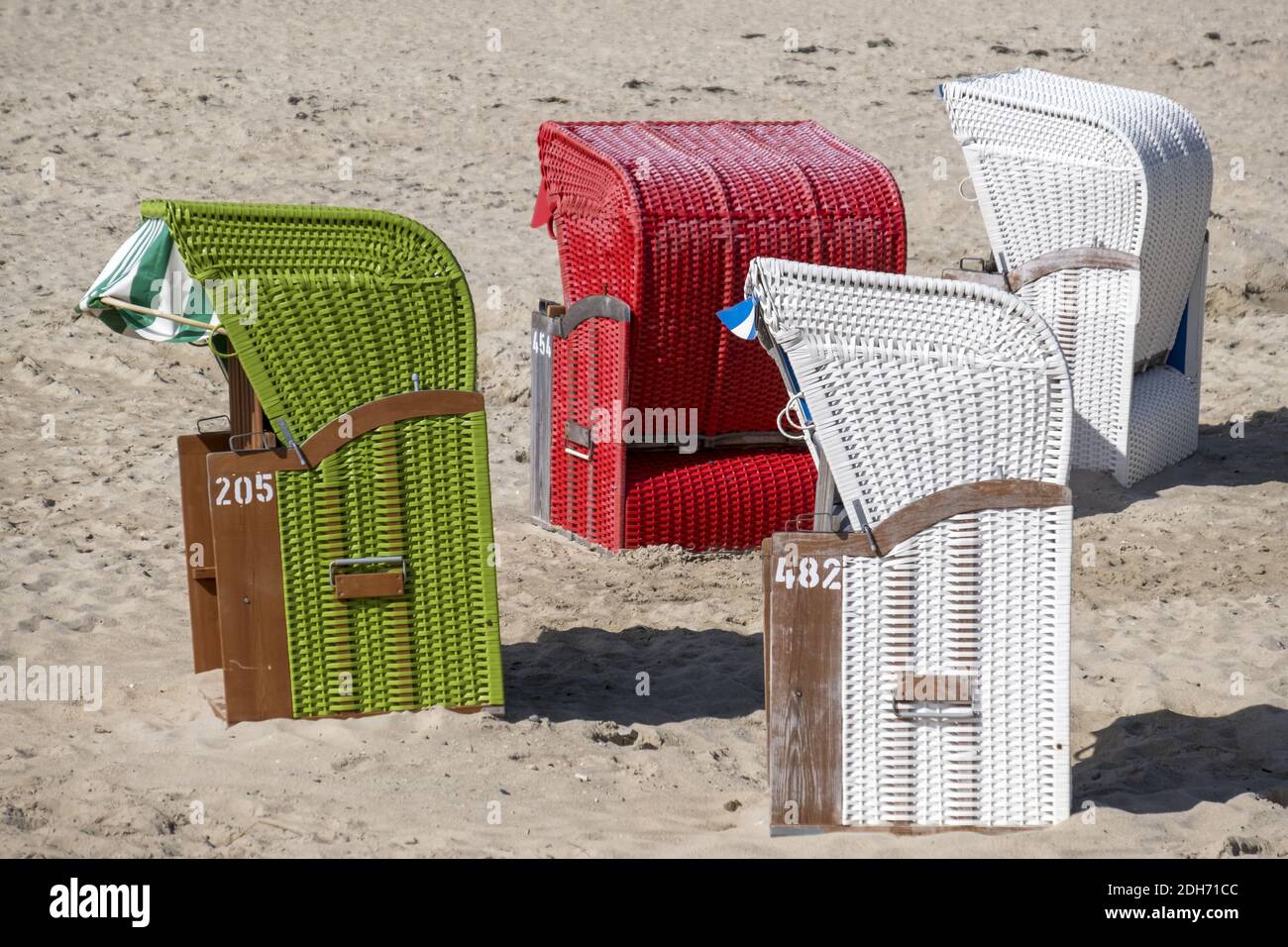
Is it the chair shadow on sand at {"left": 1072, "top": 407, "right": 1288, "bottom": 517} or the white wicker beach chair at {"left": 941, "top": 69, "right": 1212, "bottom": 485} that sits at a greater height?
the white wicker beach chair at {"left": 941, "top": 69, "right": 1212, "bottom": 485}

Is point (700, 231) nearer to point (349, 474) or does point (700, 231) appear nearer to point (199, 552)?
point (349, 474)

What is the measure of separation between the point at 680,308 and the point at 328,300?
8.53 ft

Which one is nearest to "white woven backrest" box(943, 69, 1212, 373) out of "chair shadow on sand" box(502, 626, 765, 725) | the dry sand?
the dry sand

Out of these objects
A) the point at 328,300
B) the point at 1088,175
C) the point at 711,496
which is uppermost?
the point at 1088,175

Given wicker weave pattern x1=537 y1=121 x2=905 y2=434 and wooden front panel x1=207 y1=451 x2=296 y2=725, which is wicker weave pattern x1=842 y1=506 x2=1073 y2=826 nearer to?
wooden front panel x1=207 y1=451 x2=296 y2=725

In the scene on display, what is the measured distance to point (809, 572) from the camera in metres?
4.61

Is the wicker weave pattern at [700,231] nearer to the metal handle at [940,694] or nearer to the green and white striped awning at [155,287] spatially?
the green and white striped awning at [155,287]

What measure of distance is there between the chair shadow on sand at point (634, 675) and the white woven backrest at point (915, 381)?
74.2 inches

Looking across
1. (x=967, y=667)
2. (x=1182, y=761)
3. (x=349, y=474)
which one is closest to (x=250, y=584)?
(x=349, y=474)

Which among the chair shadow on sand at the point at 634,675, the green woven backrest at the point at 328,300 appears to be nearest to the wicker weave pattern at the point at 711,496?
the chair shadow on sand at the point at 634,675

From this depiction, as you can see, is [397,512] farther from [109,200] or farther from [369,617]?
[109,200]

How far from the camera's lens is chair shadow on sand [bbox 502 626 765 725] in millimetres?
6160

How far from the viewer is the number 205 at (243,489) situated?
5434mm

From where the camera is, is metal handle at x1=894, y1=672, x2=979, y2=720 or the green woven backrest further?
the green woven backrest
